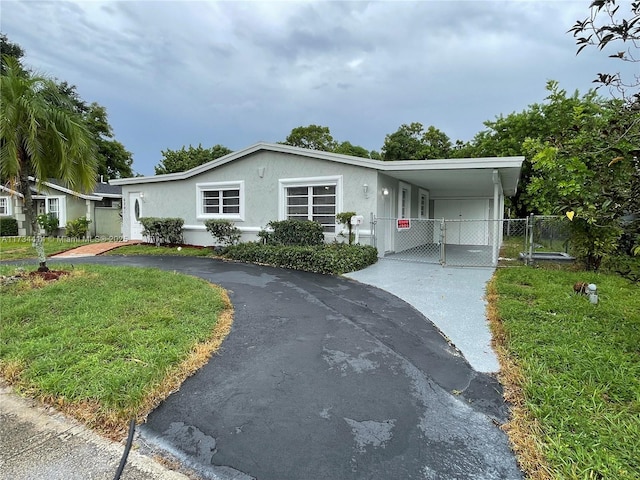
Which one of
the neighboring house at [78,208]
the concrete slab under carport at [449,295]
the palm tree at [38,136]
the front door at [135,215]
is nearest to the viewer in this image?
the concrete slab under carport at [449,295]

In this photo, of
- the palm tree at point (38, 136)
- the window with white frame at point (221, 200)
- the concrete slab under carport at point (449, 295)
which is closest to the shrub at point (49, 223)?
the window with white frame at point (221, 200)

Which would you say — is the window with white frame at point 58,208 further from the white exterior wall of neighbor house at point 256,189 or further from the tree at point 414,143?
the tree at point 414,143

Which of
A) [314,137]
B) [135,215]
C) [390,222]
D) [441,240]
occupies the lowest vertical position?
[441,240]

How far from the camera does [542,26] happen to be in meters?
4.64

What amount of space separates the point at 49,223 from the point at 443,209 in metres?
19.4

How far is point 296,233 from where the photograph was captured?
33.9 feet

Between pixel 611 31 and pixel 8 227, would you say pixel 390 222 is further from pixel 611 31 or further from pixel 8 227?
pixel 8 227

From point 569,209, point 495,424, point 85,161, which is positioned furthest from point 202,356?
point 85,161

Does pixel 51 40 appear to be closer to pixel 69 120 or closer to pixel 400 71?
pixel 69 120

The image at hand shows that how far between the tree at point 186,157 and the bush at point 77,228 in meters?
15.3

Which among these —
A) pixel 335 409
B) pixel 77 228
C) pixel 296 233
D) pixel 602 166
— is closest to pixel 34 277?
pixel 296 233

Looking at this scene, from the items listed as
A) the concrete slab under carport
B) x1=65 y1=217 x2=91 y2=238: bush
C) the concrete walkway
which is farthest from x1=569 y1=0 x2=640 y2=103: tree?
x1=65 y1=217 x2=91 y2=238: bush

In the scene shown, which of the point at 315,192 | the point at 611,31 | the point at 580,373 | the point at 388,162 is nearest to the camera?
the point at 611,31

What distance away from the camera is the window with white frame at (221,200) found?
12.3m
